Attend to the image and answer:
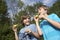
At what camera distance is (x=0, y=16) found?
3441 cm

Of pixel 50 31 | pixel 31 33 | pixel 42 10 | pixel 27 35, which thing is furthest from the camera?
pixel 27 35

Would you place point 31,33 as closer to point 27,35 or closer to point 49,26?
point 27,35

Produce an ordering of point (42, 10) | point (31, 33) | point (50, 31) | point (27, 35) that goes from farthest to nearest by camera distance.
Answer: point (27, 35), point (31, 33), point (42, 10), point (50, 31)

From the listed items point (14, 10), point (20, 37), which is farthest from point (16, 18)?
point (20, 37)

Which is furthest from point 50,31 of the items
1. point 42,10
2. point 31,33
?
point 31,33

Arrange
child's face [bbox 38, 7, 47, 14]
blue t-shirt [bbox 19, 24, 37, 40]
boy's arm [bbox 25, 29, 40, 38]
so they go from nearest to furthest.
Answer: child's face [bbox 38, 7, 47, 14] → boy's arm [bbox 25, 29, 40, 38] → blue t-shirt [bbox 19, 24, 37, 40]

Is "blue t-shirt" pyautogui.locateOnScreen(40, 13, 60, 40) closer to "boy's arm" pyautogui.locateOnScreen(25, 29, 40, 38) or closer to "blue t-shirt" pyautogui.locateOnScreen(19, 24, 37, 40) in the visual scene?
"boy's arm" pyautogui.locateOnScreen(25, 29, 40, 38)

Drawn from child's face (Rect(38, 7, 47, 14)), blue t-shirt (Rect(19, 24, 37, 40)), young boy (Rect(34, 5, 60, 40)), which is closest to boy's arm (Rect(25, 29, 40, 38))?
blue t-shirt (Rect(19, 24, 37, 40))

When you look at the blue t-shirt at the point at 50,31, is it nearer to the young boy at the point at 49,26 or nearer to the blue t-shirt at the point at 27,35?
the young boy at the point at 49,26

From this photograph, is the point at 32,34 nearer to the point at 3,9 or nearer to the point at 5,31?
the point at 5,31

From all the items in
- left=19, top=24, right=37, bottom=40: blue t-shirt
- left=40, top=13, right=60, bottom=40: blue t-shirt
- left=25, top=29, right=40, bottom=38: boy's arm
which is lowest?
left=40, top=13, right=60, bottom=40: blue t-shirt

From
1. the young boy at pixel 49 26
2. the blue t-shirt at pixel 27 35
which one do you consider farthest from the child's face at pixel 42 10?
the blue t-shirt at pixel 27 35

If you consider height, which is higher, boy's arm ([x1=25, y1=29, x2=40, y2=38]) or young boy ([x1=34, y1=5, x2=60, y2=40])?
boy's arm ([x1=25, y1=29, x2=40, y2=38])

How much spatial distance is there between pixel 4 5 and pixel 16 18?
2.33 meters
